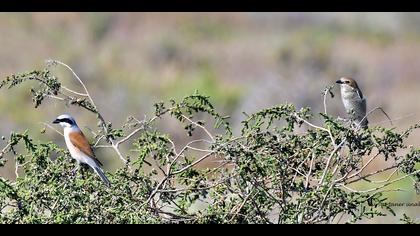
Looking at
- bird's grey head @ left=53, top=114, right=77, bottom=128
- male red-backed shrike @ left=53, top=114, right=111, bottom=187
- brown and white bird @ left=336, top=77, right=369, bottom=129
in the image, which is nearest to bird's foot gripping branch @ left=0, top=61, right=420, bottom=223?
male red-backed shrike @ left=53, top=114, right=111, bottom=187

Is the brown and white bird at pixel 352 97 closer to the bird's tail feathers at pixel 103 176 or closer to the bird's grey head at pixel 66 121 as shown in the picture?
the bird's grey head at pixel 66 121

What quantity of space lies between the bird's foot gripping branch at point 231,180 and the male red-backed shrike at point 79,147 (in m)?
0.21

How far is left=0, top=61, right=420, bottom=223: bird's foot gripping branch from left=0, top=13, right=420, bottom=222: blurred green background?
29.7 ft

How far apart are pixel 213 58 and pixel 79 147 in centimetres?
2139

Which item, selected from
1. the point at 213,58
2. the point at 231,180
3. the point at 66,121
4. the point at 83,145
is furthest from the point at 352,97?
the point at 213,58

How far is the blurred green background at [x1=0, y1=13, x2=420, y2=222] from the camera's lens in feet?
64.7

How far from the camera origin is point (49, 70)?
19.6 ft

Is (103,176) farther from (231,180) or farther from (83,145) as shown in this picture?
(83,145)

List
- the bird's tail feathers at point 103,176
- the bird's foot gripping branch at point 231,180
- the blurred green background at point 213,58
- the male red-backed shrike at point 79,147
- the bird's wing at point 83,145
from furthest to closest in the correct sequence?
the blurred green background at point 213,58
the bird's wing at point 83,145
the male red-backed shrike at point 79,147
the bird's tail feathers at point 103,176
the bird's foot gripping branch at point 231,180

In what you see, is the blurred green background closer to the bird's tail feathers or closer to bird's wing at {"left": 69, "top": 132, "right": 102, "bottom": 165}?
bird's wing at {"left": 69, "top": 132, "right": 102, "bottom": 165}

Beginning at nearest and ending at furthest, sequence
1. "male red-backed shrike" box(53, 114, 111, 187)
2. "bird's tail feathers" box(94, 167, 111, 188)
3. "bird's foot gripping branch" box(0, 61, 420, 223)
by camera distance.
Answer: "bird's foot gripping branch" box(0, 61, 420, 223), "bird's tail feathers" box(94, 167, 111, 188), "male red-backed shrike" box(53, 114, 111, 187)

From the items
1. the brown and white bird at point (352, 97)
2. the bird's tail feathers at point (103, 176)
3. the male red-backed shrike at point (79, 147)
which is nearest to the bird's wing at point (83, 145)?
the male red-backed shrike at point (79, 147)

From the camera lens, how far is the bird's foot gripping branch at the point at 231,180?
534 cm
